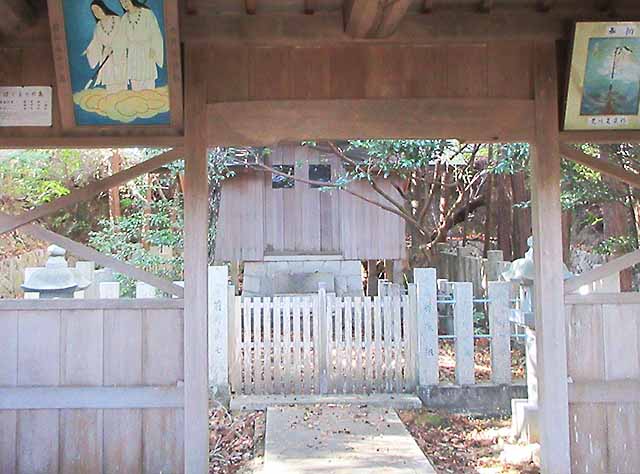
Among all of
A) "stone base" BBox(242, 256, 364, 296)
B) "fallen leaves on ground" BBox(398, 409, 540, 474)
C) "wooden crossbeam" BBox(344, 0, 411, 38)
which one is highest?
"wooden crossbeam" BBox(344, 0, 411, 38)

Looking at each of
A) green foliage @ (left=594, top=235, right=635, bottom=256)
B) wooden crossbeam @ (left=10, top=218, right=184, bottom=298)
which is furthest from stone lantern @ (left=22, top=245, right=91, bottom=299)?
green foliage @ (left=594, top=235, right=635, bottom=256)

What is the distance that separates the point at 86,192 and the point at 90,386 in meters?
1.36

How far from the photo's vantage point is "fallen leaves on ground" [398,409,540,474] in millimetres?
5391

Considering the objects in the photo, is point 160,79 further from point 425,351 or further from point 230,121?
point 425,351

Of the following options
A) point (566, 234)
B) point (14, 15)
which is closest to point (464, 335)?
point (566, 234)

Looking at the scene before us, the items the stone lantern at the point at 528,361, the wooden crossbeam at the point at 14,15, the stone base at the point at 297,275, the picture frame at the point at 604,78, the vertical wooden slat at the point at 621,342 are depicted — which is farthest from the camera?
the stone base at the point at 297,275

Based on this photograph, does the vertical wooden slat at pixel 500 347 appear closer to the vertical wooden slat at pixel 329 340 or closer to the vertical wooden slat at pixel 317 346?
the vertical wooden slat at pixel 329 340

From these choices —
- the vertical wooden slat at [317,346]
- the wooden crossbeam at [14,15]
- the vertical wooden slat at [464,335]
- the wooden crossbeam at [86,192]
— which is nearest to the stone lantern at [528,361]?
the vertical wooden slat at [464,335]

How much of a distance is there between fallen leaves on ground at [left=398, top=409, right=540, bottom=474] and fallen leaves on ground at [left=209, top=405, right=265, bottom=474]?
1.68m

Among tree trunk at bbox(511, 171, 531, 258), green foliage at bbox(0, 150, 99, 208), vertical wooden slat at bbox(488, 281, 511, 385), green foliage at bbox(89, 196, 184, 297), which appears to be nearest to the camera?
vertical wooden slat at bbox(488, 281, 511, 385)

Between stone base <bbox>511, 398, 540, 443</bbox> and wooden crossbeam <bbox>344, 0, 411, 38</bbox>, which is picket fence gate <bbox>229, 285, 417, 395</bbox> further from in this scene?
wooden crossbeam <bbox>344, 0, 411, 38</bbox>

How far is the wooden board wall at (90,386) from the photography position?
4.13 meters

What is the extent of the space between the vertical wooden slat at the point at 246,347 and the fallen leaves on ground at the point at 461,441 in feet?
6.13

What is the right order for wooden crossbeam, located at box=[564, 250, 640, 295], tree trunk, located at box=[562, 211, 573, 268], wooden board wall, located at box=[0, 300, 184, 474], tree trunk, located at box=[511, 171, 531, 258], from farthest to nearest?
tree trunk, located at box=[511, 171, 531, 258]
tree trunk, located at box=[562, 211, 573, 268]
wooden crossbeam, located at box=[564, 250, 640, 295]
wooden board wall, located at box=[0, 300, 184, 474]
